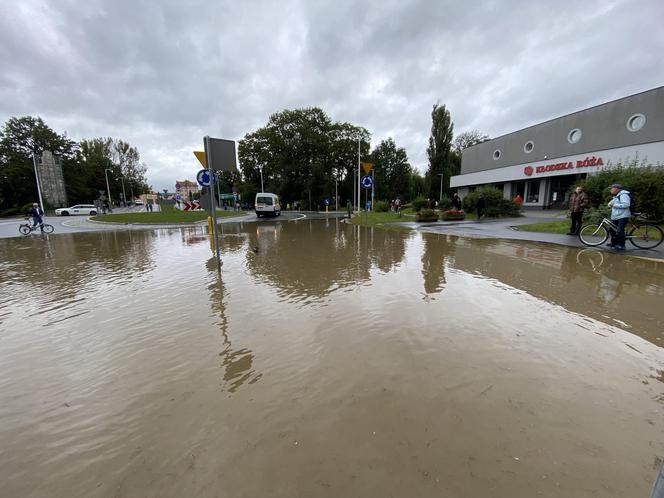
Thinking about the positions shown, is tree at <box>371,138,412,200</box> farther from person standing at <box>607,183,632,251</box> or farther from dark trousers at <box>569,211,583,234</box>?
person standing at <box>607,183,632,251</box>

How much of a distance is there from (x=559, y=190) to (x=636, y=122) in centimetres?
766

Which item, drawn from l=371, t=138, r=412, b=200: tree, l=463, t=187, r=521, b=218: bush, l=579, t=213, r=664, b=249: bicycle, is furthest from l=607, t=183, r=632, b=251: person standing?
l=371, t=138, r=412, b=200: tree

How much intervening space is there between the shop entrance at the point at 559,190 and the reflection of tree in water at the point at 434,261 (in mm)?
23835

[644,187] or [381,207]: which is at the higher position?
[644,187]

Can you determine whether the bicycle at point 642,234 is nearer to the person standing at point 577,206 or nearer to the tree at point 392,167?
the person standing at point 577,206

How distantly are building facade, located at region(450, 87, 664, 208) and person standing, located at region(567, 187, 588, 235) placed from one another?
909 cm

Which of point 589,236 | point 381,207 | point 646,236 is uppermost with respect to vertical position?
point 381,207

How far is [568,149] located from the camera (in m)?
27.7

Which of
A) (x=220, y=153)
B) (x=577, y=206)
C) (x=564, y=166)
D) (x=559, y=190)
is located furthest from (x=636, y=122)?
(x=220, y=153)

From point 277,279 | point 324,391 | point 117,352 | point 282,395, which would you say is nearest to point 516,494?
point 324,391

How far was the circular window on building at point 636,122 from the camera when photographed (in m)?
22.5

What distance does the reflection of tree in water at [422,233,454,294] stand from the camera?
5975 mm

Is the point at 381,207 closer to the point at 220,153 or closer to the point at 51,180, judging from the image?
the point at 220,153

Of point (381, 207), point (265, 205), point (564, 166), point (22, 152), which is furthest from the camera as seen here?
point (22, 152)
